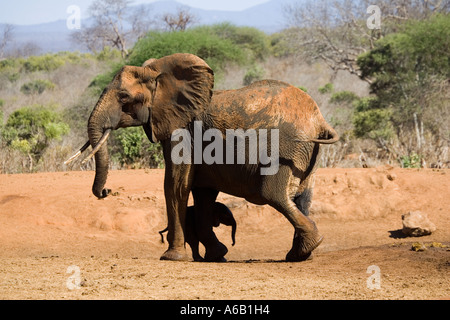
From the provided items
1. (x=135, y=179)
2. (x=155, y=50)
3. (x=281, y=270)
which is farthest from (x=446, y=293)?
(x=155, y=50)

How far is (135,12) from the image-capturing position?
5041 centimetres

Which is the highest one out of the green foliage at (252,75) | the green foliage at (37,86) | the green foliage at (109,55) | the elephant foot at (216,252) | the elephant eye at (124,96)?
the green foliage at (109,55)

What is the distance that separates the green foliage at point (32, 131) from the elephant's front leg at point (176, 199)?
26.8 feet

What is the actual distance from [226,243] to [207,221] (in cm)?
261

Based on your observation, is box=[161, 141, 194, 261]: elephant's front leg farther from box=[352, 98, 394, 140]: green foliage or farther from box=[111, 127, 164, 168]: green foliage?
box=[352, 98, 394, 140]: green foliage

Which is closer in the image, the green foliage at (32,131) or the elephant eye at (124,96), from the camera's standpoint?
the elephant eye at (124,96)

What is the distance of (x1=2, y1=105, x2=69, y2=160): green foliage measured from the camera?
51.9 ft

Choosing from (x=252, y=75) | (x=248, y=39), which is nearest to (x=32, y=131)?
(x=252, y=75)

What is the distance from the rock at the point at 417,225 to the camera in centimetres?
1002

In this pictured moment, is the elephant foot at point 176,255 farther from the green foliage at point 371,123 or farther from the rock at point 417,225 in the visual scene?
the green foliage at point 371,123

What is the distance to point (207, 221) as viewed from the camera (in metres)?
8.33

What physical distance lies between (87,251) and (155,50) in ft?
45.0

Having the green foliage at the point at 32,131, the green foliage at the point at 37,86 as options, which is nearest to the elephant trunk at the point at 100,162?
the green foliage at the point at 32,131

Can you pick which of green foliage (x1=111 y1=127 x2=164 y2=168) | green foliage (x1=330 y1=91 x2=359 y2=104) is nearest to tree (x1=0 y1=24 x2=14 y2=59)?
green foliage (x1=330 y1=91 x2=359 y2=104)
